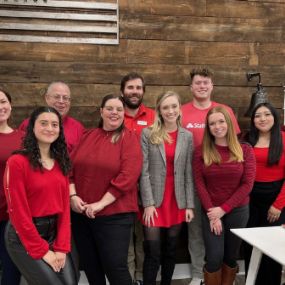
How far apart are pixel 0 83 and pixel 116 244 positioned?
1.71 metres

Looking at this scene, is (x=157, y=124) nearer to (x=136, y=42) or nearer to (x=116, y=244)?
(x=116, y=244)

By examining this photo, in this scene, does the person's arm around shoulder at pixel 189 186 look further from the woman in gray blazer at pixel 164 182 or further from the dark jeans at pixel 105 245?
the dark jeans at pixel 105 245

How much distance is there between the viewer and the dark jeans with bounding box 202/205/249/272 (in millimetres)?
2396

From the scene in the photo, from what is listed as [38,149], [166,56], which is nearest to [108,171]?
[38,149]

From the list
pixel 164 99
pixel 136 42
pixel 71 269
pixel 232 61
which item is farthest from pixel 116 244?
pixel 232 61

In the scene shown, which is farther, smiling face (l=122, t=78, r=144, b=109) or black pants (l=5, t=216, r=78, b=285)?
smiling face (l=122, t=78, r=144, b=109)

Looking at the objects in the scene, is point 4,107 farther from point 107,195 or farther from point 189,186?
point 189,186

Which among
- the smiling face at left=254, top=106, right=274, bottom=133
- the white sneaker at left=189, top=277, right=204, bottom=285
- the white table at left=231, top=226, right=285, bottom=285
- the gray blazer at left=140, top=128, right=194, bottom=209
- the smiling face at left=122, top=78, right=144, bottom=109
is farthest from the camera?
the white sneaker at left=189, top=277, right=204, bottom=285

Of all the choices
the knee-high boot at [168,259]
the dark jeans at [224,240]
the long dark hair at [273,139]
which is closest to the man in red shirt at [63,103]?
the knee-high boot at [168,259]

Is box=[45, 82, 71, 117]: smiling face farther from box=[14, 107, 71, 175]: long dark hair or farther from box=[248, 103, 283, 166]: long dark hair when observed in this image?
box=[248, 103, 283, 166]: long dark hair

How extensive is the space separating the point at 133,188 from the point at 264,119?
110 cm

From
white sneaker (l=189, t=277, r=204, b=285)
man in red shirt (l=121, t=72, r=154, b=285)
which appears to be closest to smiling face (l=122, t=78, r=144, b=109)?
man in red shirt (l=121, t=72, r=154, b=285)

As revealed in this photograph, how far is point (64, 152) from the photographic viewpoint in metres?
1.93

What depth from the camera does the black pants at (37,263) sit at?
68.7 inches
